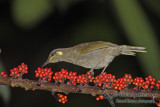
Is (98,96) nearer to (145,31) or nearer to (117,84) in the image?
(117,84)

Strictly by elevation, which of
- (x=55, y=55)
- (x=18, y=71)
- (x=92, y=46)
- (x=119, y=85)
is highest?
(x=92, y=46)

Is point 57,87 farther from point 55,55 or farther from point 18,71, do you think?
point 55,55

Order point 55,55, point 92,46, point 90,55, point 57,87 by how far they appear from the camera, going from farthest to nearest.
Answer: point 90,55, point 92,46, point 55,55, point 57,87

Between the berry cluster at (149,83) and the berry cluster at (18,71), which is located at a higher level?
the berry cluster at (18,71)

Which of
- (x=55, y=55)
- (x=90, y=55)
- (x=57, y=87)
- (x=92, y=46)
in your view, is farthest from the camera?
(x=90, y=55)

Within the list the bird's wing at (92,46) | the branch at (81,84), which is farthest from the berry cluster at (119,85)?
the bird's wing at (92,46)

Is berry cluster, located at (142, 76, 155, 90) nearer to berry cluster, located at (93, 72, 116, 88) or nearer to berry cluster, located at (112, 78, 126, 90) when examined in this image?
berry cluster, located at (112, 78, 126, 90)

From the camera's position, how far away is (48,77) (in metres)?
3.33

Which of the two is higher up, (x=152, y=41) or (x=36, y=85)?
(x=152, y=41)

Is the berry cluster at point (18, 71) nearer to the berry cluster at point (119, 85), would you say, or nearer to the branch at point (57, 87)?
the branch at point (57, 87)

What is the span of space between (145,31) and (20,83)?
6.14 ft

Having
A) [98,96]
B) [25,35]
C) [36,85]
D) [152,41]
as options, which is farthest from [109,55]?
[25,35]

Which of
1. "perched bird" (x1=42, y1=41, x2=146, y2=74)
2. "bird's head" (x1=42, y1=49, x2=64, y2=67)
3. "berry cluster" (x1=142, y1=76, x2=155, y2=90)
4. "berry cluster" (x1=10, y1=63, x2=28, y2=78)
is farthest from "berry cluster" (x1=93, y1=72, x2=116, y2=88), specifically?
"perched bird" (x1=42, y1=41, x2=146, y2=74)

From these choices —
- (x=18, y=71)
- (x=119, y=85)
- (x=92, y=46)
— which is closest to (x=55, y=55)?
(x=92, y=46)
